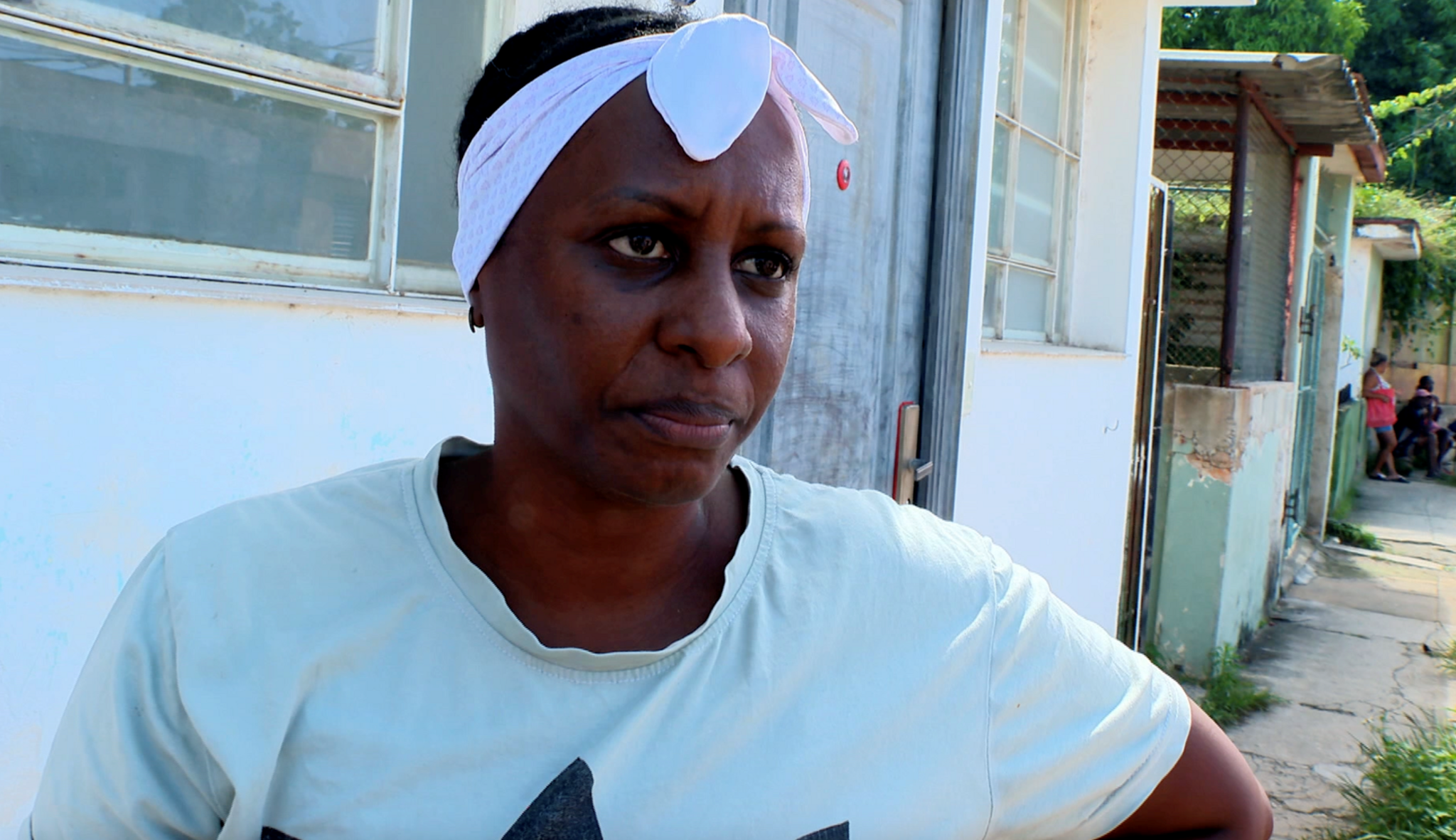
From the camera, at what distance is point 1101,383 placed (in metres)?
4.75

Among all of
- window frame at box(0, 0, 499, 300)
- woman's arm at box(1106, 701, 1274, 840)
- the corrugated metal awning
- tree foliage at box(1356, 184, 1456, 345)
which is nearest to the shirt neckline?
woman's arm at box(1106, 701, 1274, 840)

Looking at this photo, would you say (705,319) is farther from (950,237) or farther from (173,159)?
(950,237)

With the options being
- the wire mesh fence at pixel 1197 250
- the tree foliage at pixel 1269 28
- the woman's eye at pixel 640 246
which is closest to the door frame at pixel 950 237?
the woman's eye at pixel 640 246

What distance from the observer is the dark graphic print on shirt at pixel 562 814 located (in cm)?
92

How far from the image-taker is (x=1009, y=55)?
418 cm

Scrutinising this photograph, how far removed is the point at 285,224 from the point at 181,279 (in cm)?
22

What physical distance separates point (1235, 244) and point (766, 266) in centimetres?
587

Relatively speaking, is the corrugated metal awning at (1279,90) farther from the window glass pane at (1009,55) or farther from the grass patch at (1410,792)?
the grass patch at (1410,792)

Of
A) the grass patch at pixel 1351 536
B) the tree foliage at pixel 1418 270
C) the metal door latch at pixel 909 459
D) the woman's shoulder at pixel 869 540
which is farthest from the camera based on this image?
the tree foliage at pixel 1418 270

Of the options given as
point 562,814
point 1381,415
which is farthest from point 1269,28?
point 562,814

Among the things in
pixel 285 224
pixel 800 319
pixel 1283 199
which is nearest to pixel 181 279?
pixel 285 224

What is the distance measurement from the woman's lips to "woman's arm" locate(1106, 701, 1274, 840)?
63 cm

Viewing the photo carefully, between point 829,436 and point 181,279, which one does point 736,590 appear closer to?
point 181,279

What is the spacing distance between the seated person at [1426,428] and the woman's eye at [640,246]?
57.7ft
